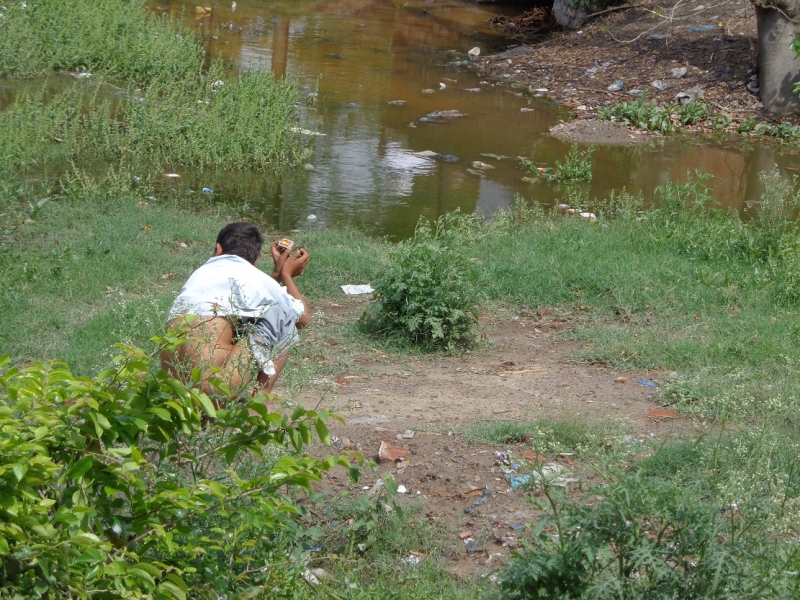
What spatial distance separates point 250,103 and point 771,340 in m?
6.04

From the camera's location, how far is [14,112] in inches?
330

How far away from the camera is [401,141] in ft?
36.0

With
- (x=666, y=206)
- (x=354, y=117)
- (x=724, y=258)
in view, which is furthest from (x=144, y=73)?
(x=724, y=258)

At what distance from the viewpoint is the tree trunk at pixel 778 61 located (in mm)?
12305

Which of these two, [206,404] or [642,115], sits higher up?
[642,115]

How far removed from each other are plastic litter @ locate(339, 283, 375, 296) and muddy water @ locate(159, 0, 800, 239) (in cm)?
147

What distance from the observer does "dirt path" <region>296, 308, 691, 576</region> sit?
3787 mm

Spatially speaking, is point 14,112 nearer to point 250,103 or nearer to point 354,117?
point 250,103

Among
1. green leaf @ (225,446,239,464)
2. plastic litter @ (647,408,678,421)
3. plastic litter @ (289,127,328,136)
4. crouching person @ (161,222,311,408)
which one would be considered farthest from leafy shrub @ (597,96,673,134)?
green leaf @ (225,446,239,464)

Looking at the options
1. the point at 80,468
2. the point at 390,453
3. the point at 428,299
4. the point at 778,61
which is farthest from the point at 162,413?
the point at 778,61

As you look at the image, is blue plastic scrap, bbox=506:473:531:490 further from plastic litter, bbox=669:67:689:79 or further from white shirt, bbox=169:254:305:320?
plastic litter, bbox=669:67:689:79

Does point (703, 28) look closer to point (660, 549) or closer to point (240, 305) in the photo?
point (240, 305)

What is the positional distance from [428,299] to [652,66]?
9.98 m

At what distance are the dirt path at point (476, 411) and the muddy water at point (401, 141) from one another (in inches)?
103
